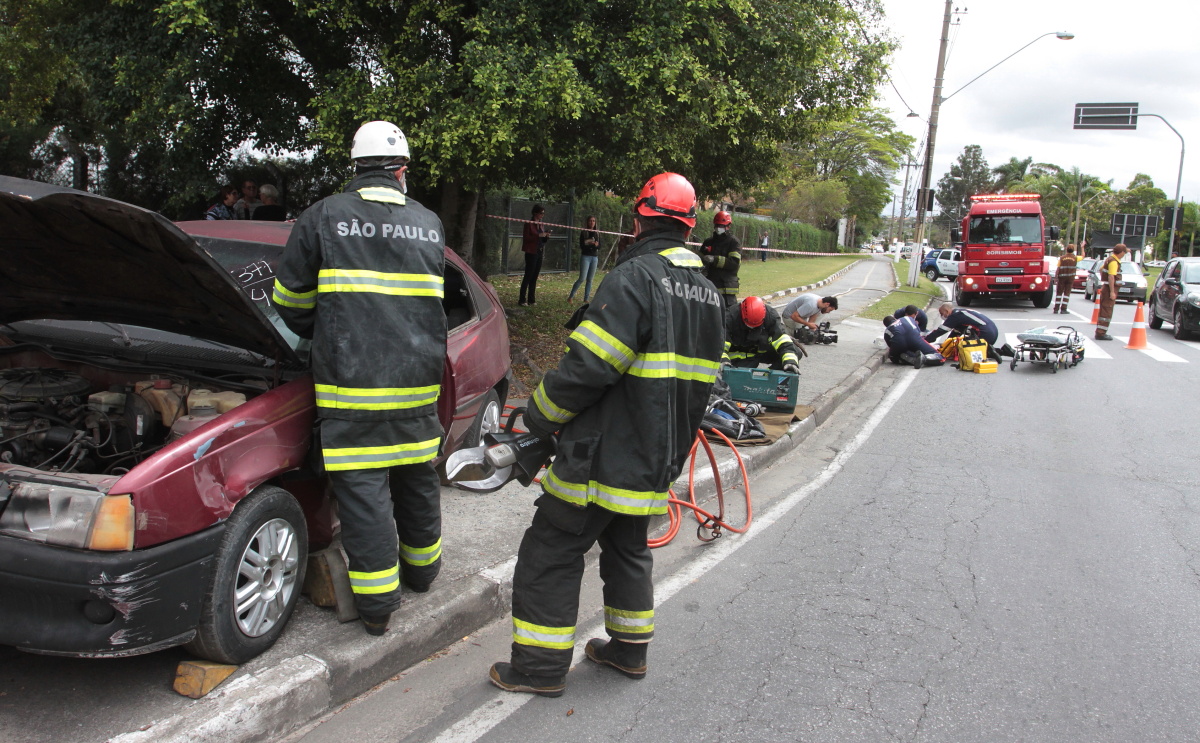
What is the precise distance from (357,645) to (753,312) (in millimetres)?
5478

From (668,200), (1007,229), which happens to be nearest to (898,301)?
(1007,229)

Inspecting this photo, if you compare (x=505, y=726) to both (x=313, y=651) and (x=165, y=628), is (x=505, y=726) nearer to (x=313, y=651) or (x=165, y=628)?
(x=313, y=651)

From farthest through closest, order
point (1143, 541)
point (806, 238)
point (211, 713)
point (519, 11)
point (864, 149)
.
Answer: point (864, 149)
point (806, 238)
point (519, 11)
point (1143, 541)
point (211, 713)

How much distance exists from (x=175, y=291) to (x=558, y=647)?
2003mm

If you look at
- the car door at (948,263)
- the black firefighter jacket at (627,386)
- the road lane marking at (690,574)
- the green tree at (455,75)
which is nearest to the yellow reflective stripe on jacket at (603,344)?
the black firefighter jacket at (627,386)

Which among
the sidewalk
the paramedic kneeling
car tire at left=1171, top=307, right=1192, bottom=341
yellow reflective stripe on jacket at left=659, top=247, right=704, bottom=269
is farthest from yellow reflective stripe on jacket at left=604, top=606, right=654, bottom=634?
car tire at left=1171, top=307, right=1192, bottom=341

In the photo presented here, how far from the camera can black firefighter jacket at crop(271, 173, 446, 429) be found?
122 inches

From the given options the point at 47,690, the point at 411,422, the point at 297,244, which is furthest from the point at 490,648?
the point at 297,244

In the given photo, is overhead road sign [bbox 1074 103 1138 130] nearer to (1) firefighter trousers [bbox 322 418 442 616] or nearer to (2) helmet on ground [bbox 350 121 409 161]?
(2) helmet on ground [bbox 350 121 409 161]

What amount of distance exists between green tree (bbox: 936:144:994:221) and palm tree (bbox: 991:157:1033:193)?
2953 millimetres

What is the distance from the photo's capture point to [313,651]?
3.12 meters

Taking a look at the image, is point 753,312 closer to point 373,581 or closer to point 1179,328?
point 373,581

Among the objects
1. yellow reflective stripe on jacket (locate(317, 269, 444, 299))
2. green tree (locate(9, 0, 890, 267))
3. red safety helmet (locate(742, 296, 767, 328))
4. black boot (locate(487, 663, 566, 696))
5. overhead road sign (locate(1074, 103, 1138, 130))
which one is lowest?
black boot (locate(487, 663, 566, 696))

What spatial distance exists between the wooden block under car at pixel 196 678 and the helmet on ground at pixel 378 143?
1926 mm
